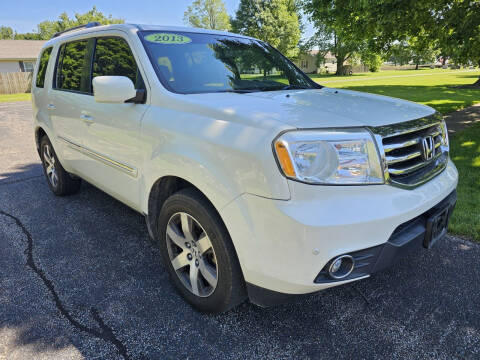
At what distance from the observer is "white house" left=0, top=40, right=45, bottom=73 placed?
110ft

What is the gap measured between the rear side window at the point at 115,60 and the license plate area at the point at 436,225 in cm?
218

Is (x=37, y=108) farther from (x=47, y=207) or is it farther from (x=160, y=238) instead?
(x=160, y=238)

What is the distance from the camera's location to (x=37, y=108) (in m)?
4.61

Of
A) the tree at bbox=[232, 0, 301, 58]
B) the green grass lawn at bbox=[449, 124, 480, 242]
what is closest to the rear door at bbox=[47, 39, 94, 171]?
the green grass lawn at bbox=[449, 124, 480, 242]

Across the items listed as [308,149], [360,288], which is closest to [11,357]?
[308,149]

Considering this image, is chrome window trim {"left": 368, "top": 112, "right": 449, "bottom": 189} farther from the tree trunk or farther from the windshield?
the tree trunk

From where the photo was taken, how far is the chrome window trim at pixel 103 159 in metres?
2.77

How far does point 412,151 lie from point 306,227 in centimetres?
95

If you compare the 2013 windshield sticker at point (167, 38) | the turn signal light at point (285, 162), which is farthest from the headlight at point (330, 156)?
the 2013 windshield sticker at point (167, 38)

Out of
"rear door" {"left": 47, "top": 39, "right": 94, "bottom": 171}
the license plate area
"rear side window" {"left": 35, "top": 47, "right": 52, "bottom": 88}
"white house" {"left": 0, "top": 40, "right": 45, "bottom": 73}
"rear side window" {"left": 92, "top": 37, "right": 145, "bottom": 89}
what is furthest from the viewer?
"white house" {"left": 0, "top": 40, "right": 45, "bottom": 73}

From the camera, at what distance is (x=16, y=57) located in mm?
33344

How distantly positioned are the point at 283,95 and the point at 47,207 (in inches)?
133

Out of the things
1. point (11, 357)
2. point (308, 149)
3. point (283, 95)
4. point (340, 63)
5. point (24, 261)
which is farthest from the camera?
point (340, 63)

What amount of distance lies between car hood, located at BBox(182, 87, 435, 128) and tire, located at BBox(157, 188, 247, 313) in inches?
22.6
